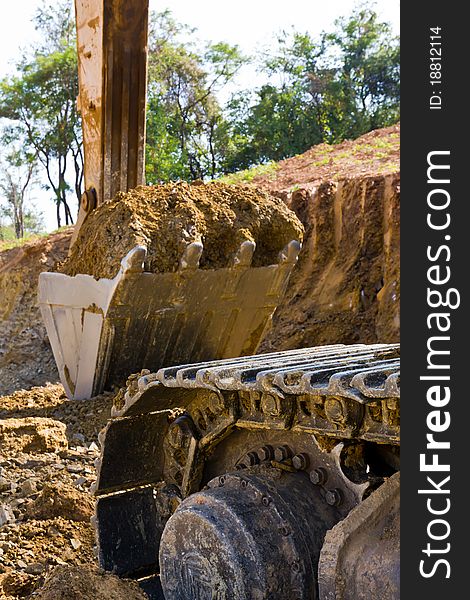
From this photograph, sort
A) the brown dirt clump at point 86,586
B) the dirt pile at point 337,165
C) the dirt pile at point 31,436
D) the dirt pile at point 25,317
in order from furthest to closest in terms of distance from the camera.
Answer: the dirt pile at point 337,165
the dirt pile at point 25,317
the dirt pile at point 31,436
the brown dirt clump at point 86,586

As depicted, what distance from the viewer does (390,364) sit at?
2.74m

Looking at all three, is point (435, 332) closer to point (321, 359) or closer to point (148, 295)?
point (321, 359)

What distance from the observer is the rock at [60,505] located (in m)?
4.27

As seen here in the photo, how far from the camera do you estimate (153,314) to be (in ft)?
19.7

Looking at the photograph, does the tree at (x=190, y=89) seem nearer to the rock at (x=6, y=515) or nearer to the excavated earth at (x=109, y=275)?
the excavated earth at (x=109, y=275)

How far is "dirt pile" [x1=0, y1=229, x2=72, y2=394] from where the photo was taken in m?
9.50

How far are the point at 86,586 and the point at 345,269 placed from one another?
6.68m

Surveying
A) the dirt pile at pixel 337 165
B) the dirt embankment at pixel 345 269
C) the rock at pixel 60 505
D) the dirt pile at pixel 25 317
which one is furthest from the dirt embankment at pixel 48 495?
the dirt pile at pixel 337 165

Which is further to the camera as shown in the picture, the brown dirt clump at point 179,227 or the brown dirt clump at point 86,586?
the brown dirt clump at point 179,227

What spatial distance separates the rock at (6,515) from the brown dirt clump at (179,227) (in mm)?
Result: 1965

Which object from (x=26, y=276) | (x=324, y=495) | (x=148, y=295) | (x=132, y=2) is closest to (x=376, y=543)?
(x=324, y=495)

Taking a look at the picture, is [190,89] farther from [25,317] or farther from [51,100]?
[25,317]

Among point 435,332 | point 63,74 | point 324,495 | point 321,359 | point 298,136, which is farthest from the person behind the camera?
point 298,136

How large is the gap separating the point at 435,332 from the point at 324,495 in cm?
93
